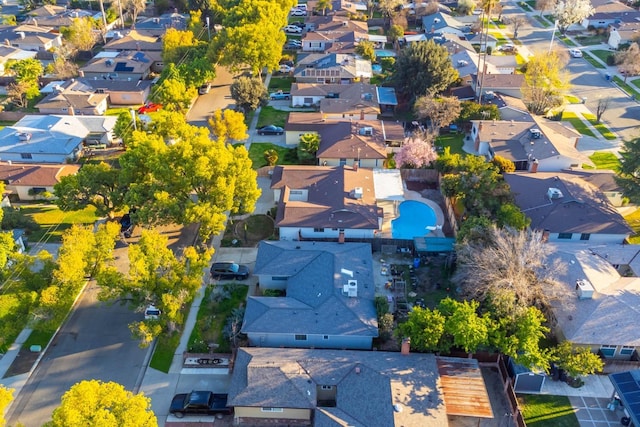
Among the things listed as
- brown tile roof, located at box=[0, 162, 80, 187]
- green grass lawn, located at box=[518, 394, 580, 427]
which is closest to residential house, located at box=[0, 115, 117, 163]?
brown tile roof, located at box=[0, 162, 80, 187]

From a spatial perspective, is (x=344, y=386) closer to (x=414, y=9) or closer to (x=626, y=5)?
(x=414, y=9)

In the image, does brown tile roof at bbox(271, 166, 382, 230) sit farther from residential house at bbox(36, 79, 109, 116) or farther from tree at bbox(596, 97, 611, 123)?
tree at bbox(596, 97, 611, 123)

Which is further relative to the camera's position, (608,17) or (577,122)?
(608,17)

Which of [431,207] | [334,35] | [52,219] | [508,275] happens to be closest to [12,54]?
[52,219]

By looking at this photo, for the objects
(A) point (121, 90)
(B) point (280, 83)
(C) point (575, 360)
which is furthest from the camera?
(B) point (280, 83)

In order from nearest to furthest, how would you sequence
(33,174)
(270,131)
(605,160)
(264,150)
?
(33,174), (605,160), (264,150), (270,131)

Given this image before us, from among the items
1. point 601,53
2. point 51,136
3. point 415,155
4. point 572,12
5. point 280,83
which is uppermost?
point 572,12

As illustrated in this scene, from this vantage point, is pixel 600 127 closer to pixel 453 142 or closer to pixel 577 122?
pixel 577 122
